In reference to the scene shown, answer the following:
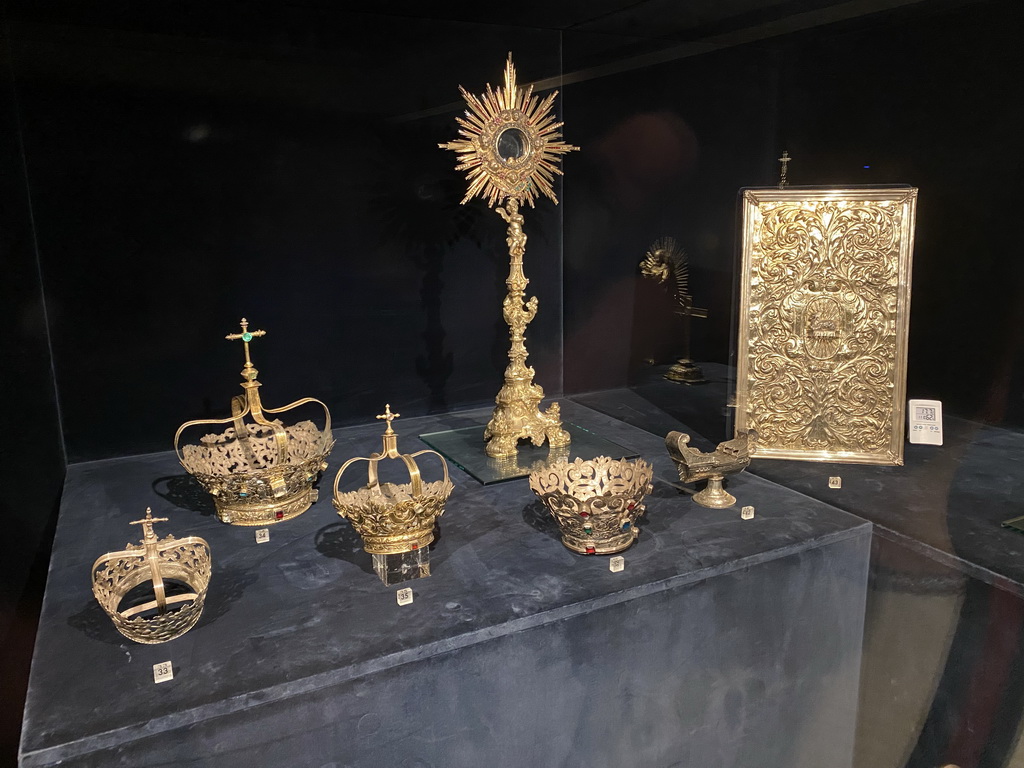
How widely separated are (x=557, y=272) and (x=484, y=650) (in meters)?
2.50

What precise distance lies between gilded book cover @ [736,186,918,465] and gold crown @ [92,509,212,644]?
198 centimetres

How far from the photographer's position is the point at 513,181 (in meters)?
2.95

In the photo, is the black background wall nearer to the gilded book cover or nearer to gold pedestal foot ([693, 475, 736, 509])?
the gilded book cover

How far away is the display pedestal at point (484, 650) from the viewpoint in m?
1.56

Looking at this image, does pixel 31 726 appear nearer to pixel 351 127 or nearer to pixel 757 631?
pixel 757 631

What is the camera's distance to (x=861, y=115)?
318 centimetres

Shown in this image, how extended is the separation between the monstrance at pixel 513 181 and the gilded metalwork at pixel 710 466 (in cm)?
71

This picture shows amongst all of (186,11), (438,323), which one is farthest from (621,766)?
(186,11)

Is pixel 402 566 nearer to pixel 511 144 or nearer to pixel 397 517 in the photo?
pixel 397 517

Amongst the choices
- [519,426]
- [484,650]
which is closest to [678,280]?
[519,426]

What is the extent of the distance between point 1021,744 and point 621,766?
39.1 inches

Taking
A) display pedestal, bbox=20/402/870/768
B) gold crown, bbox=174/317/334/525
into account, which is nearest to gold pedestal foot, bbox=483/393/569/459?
display pedestal, bbox=20/402/870/768

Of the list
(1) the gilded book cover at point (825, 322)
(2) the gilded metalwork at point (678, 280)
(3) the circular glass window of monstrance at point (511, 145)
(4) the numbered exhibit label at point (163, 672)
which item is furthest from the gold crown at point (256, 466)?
(2) the gilded metalwork at point (678, 280)

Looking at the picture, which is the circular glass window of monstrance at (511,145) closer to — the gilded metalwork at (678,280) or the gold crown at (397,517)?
the gilded metalwork at (678,280)
